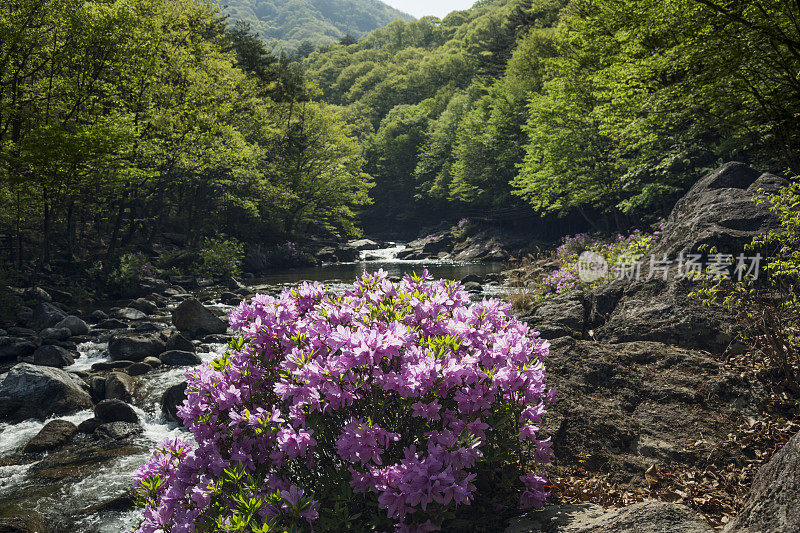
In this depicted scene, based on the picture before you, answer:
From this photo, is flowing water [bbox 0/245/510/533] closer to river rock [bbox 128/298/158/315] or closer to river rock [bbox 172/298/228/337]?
river rock [bbox 172/298/228/337]

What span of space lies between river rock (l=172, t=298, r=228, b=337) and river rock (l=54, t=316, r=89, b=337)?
2415 mm

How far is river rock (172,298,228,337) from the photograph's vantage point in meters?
14.1

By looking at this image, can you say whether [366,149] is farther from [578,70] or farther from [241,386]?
[241,386]

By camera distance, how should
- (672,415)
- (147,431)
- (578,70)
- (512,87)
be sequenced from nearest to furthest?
(672,415)
(147,431)
(578,70)
(512,87)

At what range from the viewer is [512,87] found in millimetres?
39062

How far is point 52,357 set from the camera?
36.8 feet

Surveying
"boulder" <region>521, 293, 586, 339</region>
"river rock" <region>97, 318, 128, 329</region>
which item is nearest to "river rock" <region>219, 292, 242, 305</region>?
"river rock" <region>97, 318, 128, 329</region>

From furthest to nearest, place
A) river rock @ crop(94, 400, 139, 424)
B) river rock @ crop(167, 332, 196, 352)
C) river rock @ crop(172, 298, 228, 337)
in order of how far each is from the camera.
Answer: river rock @ crop(172, 298, 228, 337)
river rock @ crop(167, 332, 196, 352)
river rock @ crop(94, 400, 139, 424)

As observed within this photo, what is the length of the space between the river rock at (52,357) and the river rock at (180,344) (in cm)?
218

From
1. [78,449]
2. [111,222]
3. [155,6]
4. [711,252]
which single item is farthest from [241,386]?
[155,6]

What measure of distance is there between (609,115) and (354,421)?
2068 cm

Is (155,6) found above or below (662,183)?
above

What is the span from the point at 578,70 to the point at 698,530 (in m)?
26.0
